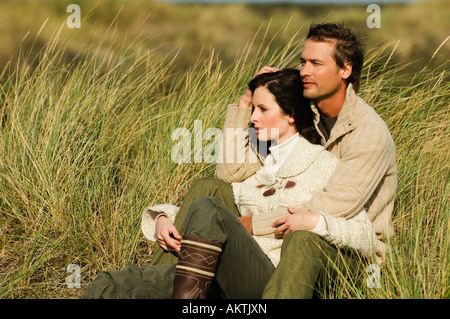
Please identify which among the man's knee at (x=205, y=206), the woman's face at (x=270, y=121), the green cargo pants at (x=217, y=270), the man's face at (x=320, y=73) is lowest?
the green cargo pants at (x=217, y=270)

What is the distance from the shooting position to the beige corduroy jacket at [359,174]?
116 inches

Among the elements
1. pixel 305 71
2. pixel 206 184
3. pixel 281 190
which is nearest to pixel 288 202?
pixel 281 190

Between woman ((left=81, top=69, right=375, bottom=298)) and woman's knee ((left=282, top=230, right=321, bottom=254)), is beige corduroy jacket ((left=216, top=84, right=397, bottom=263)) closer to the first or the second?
woman ((left=81, top=69, right=375, bottom=298))

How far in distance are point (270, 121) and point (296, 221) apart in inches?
26.4

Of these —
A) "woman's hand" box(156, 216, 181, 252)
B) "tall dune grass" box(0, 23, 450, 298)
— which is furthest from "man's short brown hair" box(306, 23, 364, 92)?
"woman's hand" box(156, 216, 181, 252)

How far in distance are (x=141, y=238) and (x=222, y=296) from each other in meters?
0.93

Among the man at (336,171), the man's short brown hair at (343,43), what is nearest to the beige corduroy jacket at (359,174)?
the man at (336,171)

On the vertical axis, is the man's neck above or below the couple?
above

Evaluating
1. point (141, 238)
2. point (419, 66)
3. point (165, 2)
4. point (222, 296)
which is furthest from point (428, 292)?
point (165, 2)

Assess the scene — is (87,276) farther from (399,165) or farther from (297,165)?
(399,165)

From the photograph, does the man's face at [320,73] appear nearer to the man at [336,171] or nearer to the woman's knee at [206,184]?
the man at [336,171]

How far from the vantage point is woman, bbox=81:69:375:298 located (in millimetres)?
2715

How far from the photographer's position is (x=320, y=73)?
3301 mm

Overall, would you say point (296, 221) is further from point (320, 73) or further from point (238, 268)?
point (320, 73)
